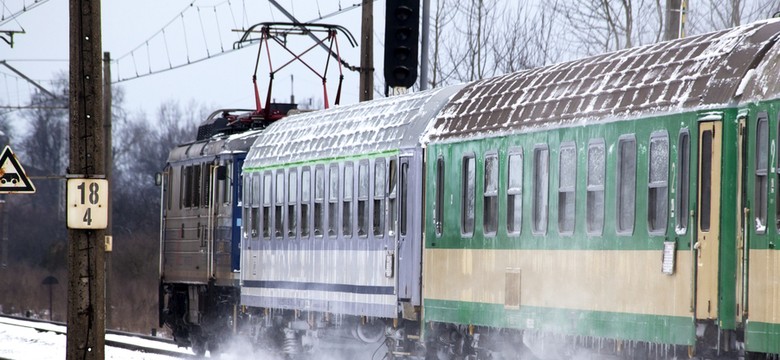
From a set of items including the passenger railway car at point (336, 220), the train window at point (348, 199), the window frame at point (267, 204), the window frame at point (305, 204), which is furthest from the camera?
the window frame at point (267, 204)

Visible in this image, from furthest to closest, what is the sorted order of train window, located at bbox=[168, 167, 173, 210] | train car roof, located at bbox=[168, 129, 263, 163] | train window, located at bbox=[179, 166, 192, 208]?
train window, located at bbox=[168, 167, 173, 210], train window, located at bbox=[179, 166, 192, 208], train car roof, located at bbox=[168, 129, 263, 163]

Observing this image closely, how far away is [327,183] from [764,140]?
1055cm

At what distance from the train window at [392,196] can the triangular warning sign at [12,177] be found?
192 inches

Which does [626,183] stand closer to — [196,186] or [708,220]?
[708,220]

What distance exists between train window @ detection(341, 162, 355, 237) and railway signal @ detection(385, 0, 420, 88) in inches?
57.3

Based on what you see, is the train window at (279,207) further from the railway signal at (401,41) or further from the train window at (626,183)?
the train window at (626,183)

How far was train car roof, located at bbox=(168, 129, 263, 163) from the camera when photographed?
2611 cm

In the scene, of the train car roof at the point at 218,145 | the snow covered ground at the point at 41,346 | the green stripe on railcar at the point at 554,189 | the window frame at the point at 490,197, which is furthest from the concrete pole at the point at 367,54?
the window frame at the point at 490,197

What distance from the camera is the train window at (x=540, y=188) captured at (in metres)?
15.9

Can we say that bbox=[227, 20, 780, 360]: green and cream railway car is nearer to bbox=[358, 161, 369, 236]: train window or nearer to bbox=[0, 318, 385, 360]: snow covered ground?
bbox=[358, 161, 369, 236]: train window

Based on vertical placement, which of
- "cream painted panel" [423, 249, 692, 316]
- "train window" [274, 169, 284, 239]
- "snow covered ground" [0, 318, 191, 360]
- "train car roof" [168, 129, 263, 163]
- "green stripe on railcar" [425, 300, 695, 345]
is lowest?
"snow covered ground" [0, 318, 191, 360]

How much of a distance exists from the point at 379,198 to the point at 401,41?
2.85m

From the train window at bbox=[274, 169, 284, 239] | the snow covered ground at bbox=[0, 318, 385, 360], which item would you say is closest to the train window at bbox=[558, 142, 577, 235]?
the snow covered ground at bbox=[0, 318, 385, 360]

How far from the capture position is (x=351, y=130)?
21688mm
